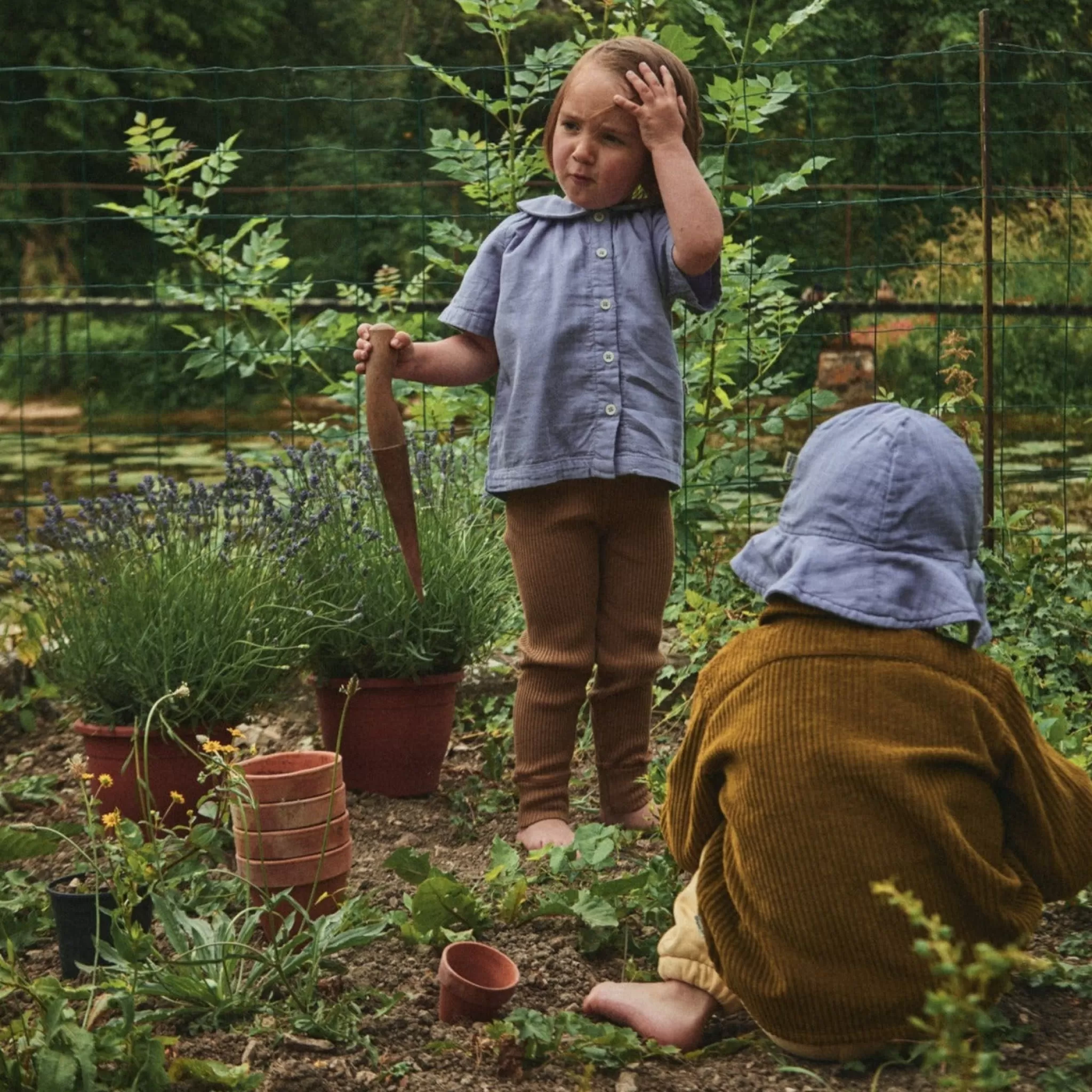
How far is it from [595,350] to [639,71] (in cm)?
53

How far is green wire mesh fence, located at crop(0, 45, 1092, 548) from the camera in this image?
4895 mm

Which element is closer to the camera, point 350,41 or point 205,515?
point 205,515

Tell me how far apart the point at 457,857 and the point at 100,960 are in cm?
85

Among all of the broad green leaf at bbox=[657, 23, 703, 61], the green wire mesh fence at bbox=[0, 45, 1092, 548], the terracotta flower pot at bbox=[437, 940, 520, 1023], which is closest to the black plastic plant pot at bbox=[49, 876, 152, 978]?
the terracotta flower pot at bbox=[437, 940, 520, 1023]

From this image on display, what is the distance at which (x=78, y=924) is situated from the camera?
240 centimetres

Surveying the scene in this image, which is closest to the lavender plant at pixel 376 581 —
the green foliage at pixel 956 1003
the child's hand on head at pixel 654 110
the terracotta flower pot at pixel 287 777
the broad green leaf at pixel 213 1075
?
the terracotta flower pot at pixel 287 777

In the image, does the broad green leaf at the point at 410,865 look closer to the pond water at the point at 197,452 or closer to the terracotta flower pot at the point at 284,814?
the terracotta flower pot at the point at 284,814

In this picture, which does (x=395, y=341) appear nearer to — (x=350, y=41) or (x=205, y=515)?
(x=205, y=515)

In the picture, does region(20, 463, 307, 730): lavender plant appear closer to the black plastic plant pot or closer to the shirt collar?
the black plastic plant pot

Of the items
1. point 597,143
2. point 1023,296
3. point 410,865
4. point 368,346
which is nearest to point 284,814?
point 410,865

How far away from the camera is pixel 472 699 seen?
418 centimetres

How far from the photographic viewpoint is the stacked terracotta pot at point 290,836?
2441 mm

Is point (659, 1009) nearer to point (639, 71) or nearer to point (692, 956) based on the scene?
point (692, 956)

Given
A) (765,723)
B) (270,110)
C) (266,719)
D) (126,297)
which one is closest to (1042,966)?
(765,723)
